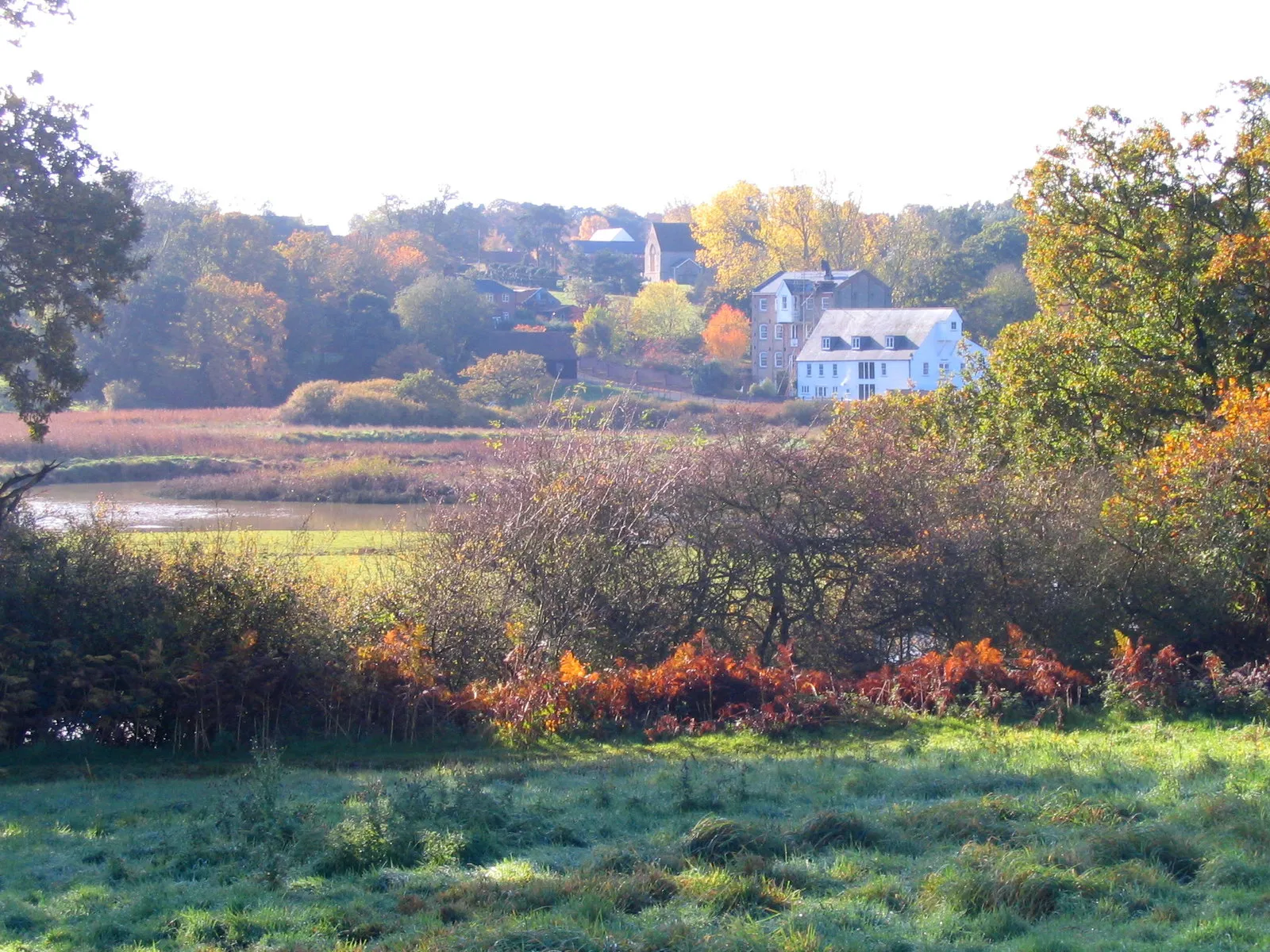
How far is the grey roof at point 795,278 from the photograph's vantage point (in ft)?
269

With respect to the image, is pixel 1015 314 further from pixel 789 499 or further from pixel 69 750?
pixel 69 750

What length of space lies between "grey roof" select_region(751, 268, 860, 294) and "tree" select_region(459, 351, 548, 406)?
944 inches

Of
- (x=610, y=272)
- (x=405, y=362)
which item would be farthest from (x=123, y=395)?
(x=610, y=272)

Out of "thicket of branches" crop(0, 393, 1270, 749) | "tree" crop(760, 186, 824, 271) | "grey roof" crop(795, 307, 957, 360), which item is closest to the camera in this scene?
"thicket of branches" crop(0, 393, 1270, 749)

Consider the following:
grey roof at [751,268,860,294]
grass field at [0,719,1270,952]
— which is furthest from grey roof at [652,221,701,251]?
grass field at [0,719,1270,952]

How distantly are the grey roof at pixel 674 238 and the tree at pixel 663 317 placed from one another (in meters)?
36.9

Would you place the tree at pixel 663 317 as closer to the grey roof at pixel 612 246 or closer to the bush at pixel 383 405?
the bush at pixel 383 405

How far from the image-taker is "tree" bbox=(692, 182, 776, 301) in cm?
9500

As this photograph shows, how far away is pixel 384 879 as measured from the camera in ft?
20.4

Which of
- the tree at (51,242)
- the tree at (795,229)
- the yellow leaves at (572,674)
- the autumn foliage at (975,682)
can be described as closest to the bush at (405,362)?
the tree at (795,229)

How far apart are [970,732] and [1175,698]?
85.2 inches

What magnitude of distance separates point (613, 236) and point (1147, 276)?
493ft

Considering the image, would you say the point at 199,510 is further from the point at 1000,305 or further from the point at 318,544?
the point at 1000,305

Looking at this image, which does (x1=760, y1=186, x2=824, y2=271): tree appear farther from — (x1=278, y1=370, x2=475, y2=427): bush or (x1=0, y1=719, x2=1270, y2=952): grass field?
(x1=0, y1=719, x2=1270, y2=952): grass field
